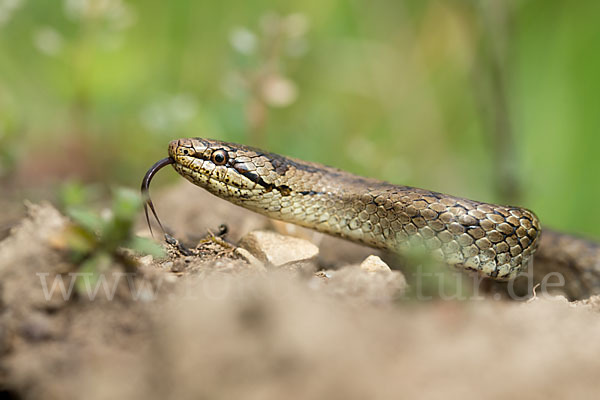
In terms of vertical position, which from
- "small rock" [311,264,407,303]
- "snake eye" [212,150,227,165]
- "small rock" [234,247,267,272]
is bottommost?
"small rock" [311,264,407,303]

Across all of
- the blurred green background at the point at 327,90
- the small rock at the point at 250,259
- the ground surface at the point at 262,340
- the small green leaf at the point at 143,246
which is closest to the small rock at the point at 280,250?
the small rock at the point at 250,259

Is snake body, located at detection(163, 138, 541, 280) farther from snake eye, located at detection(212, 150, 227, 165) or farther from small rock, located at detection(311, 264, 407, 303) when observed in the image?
small rock, located at detection(311, 264, 407, 303)

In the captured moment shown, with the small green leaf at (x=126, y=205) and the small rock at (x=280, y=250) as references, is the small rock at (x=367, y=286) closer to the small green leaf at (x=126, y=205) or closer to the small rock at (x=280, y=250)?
the small rock at (x=280, y=250)

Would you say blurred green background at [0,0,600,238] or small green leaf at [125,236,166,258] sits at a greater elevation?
blurred green background at [0,0,600,238]

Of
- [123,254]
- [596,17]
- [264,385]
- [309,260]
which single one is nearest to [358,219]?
[309,260]

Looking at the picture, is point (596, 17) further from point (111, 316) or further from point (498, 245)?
point (111, 316)

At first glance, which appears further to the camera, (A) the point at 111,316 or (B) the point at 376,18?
(B) the point at 376,18

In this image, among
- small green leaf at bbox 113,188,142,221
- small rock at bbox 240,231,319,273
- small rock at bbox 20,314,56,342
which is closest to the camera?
small rock at bbox 20,314,56,342

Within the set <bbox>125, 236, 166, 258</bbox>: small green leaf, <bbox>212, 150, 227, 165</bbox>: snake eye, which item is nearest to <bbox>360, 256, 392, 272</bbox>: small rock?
<bbox>125, 236, 166, 258</bbox>: small green leaf
